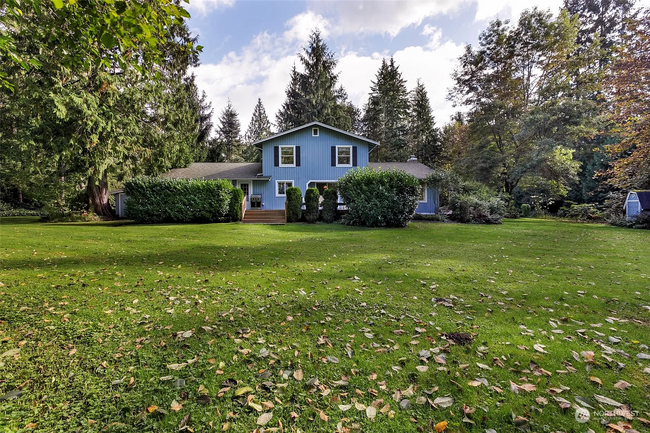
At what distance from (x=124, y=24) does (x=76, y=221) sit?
710 inches

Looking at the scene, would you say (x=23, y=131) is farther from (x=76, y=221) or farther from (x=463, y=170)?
(x=463, y=170)

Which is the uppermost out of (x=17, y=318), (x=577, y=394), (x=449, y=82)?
(x=449, y=82)

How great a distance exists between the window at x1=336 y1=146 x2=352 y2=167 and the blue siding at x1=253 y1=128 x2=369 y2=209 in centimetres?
29

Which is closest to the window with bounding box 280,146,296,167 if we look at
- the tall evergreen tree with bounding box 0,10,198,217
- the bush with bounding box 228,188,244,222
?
the bush with bounding box 228,188,244,222

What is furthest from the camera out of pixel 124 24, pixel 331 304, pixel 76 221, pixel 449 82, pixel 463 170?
pixel 449 82

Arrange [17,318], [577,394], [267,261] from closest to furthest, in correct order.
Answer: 1. [577,394]
2. [17,318]
3. [267,261]

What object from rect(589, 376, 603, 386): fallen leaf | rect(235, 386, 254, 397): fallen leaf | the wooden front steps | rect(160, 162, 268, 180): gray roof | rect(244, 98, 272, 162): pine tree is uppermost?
rect(244, 98, 272, 162): pine tree

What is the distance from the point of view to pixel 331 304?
4000 millimetres

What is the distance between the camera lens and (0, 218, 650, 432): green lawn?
205cm

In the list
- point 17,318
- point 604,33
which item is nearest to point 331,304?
point 17,318

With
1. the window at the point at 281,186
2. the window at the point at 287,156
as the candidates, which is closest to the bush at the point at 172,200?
the window at the point at 281,186

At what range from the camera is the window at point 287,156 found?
2055cm

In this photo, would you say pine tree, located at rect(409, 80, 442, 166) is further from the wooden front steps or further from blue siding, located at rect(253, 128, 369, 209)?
the wooden front steps
